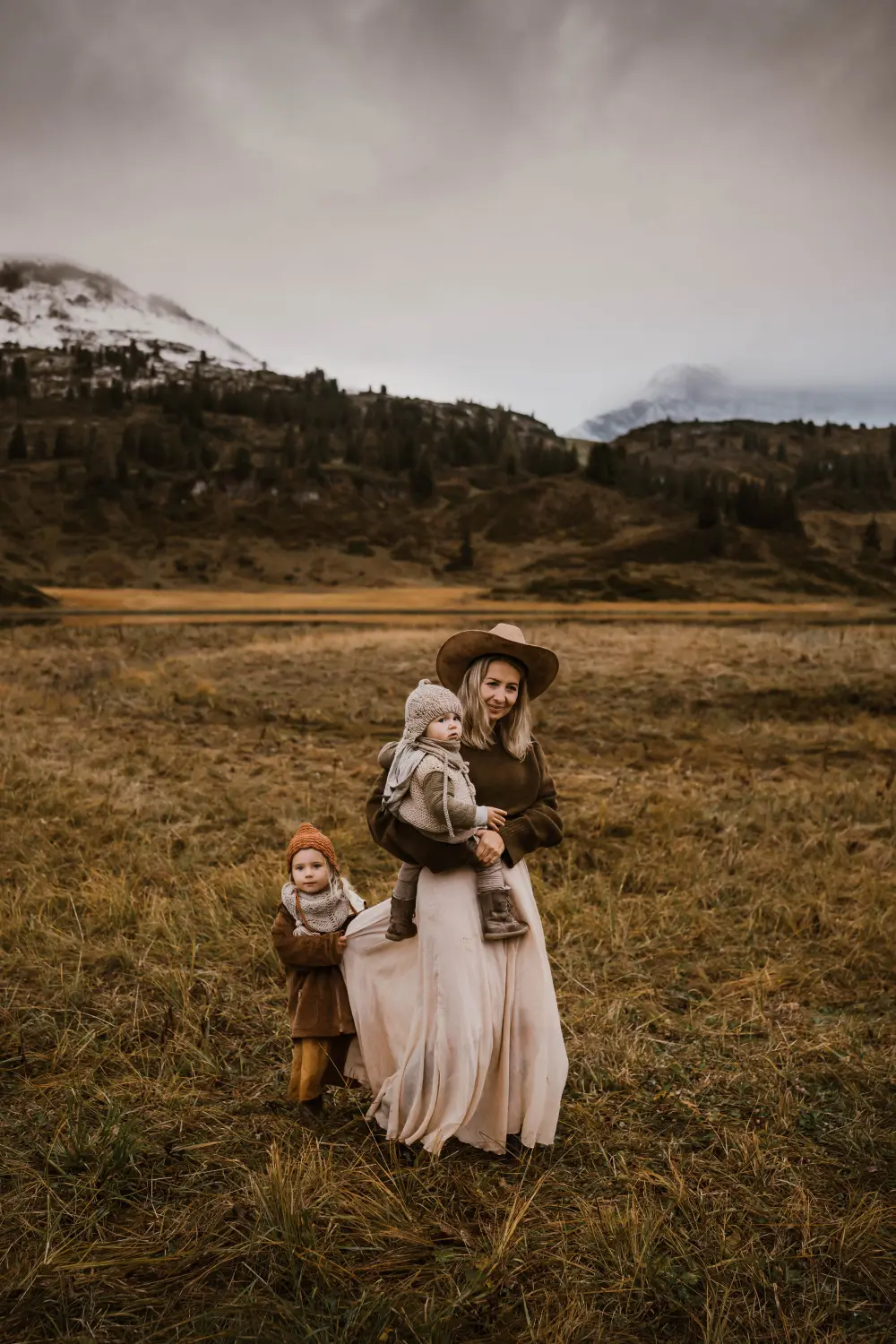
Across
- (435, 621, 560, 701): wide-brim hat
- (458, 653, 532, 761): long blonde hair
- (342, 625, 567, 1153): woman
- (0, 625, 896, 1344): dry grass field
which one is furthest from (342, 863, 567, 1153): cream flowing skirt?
(435, 621, 560, 701): wide-brim hat

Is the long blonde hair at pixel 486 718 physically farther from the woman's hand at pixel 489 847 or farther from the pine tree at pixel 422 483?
the pine tree at pixel 422 483

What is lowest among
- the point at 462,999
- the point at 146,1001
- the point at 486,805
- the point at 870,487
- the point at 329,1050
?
the point at 146,1001

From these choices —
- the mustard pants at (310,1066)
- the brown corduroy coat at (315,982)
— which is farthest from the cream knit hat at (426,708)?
the mustard pants at (310,1066)

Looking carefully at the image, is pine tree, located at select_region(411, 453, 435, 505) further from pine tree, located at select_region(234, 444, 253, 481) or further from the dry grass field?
the dry grass field

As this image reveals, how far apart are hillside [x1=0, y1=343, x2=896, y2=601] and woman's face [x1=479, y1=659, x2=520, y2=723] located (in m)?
35.6

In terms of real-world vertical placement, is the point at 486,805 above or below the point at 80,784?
above

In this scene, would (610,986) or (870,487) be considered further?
(870,487)

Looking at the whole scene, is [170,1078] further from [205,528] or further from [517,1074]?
[205,528]

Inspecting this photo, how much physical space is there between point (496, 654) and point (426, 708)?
44 cm

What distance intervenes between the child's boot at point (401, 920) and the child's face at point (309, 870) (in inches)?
12.6

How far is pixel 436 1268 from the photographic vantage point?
104 inches

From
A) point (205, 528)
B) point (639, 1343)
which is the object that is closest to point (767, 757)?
point (639, 1343)

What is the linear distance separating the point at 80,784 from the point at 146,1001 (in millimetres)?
4187

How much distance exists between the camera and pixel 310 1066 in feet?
10.5
